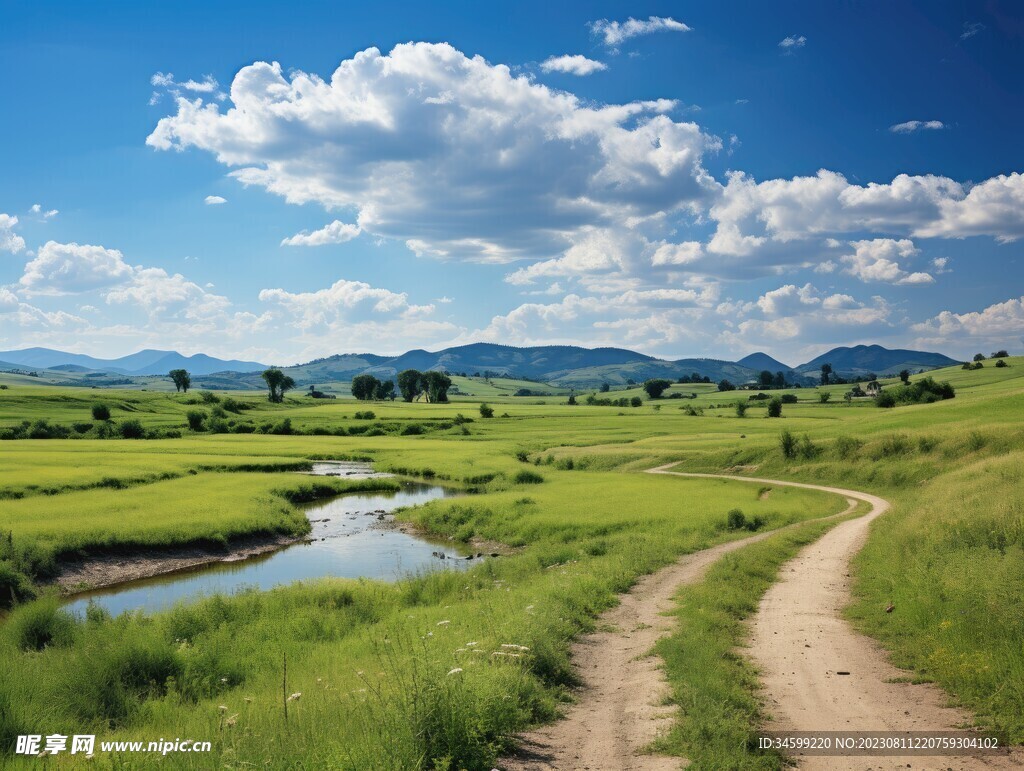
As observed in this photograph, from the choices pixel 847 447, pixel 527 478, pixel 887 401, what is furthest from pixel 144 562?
pixel 887 401

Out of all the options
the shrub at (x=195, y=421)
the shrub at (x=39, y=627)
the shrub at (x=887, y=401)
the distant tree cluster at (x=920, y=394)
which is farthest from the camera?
the shrub at (x=195, y=421)

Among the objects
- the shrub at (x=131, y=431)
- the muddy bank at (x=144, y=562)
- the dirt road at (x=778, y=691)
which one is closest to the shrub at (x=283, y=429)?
the shrub at (x=131, y=431)

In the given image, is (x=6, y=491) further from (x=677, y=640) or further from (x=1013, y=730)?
(x=1013, y=730)

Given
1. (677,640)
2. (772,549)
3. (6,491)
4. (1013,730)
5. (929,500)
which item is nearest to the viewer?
(1013,730)

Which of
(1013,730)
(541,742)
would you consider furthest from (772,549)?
(541,742)

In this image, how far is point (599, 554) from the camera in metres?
28.5

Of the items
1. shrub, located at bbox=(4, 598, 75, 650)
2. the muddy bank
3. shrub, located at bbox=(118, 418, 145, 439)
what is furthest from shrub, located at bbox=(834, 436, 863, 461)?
shrub, located at bbox=(118, 418, 145, 439)

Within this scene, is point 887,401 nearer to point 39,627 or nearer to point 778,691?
point 778,691

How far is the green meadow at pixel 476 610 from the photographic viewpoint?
959 cm

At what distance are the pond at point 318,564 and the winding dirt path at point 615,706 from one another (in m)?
13.4

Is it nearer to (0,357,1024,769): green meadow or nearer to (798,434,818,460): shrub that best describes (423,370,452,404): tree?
(0,357,1024,769): green meadow

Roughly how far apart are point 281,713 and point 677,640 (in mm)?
7642

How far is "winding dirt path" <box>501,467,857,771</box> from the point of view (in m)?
9.01

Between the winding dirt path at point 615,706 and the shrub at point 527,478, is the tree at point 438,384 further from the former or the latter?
the winding dirt path at point 615,706
